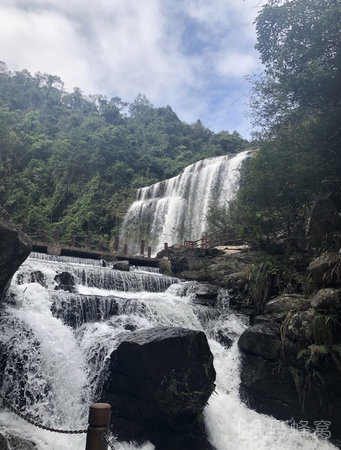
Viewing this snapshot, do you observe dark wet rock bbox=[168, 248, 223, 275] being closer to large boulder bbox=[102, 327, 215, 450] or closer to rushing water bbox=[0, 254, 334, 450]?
rushing water bbox=[0, 254, 334, 450]

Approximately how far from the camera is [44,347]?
5.43 meters

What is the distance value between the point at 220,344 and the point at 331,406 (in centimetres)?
290

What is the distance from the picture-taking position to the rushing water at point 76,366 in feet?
15.7

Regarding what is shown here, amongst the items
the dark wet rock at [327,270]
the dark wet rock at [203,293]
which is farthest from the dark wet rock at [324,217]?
the dark wet rock at [203,293]

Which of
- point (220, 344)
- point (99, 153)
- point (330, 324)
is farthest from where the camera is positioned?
point (99, 153)

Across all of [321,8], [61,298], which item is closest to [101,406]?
[61,298]

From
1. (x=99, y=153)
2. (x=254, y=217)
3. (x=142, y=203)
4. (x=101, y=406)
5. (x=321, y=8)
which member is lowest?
(x=101, y=406)

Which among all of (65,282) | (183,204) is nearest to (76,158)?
(183,204)

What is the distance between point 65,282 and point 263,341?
5.83 meters

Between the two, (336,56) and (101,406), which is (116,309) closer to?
(101,406)

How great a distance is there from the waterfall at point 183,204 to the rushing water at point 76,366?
52.7ft

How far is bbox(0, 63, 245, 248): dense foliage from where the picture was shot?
28.9 metres

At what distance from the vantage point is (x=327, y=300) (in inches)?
264

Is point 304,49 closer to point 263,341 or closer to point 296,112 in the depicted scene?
point 296,112
